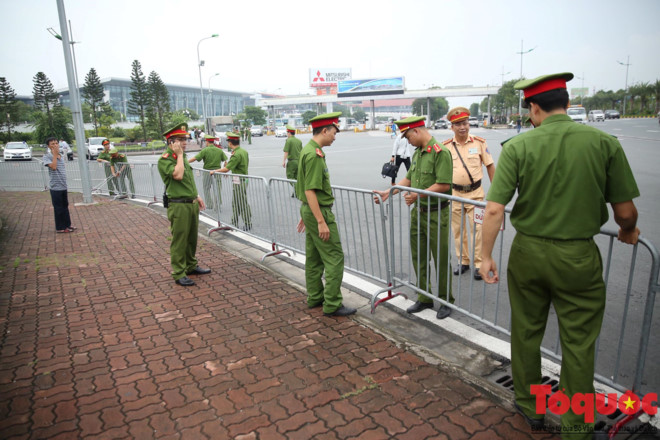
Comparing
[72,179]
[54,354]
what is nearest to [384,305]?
[54,354]

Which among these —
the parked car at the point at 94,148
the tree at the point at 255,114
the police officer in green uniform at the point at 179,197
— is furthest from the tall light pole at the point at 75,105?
the tree at the point at 255,114

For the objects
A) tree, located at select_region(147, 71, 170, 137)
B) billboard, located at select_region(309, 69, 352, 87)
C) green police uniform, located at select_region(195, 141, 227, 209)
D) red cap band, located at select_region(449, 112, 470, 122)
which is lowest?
green police uniform, located at select_region(195, 141, 227, 209)

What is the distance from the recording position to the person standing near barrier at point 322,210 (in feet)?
13.0

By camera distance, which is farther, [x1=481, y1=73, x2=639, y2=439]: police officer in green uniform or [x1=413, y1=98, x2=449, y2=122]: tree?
[x1=413, y1=98, x2=449, y2=122]: tree

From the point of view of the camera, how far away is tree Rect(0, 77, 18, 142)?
52.9 metres

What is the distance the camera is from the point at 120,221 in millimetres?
9266

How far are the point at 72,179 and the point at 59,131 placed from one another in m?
38.3

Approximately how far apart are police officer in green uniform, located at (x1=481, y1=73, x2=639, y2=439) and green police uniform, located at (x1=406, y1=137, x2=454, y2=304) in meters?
1.36

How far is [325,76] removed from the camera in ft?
276

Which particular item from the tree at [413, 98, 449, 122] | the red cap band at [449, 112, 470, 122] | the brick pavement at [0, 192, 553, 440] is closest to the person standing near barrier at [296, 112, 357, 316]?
the brick pavement at [0, 192, 553, 440]

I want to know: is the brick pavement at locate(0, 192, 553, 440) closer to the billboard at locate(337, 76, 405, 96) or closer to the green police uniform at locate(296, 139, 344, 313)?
the green police uniform at locate(296, 139, 344, 313)

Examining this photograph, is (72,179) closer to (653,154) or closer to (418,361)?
(418,361)

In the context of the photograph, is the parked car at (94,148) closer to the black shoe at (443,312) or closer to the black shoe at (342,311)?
the black shoe at (342,311)

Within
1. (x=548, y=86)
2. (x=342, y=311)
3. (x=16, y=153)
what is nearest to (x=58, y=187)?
(x=342, y=311)
